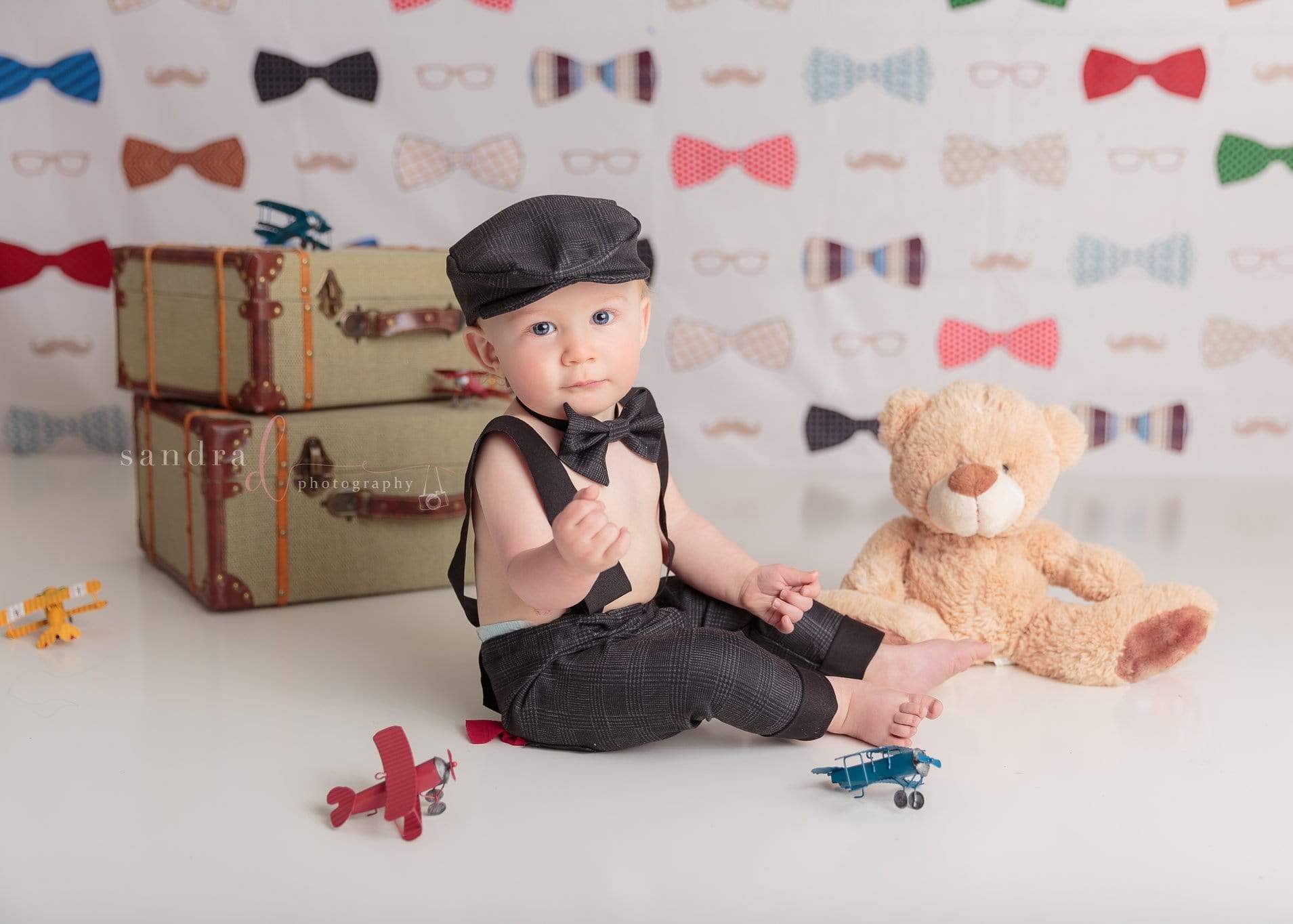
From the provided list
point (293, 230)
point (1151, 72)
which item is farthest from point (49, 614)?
point (1151, 72)

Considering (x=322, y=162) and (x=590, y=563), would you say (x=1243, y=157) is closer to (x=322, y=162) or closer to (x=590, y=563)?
(x=322, y=162)

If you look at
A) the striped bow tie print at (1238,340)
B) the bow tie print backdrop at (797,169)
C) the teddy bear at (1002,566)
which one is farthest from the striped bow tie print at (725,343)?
the teddy bear at (1002,566)

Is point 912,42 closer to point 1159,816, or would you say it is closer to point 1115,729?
point 1115,729

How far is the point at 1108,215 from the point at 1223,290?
0.80ft

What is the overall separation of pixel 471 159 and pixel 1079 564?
1.36 metres

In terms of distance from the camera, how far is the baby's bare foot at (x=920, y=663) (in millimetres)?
1198

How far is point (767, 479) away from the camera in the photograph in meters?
2.26

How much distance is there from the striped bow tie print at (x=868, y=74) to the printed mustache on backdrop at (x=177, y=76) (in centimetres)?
107

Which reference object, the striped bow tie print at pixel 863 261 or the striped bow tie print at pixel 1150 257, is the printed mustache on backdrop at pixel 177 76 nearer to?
the striped bow tie print at pixel 863 261

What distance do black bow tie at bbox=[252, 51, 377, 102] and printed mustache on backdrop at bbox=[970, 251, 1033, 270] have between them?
3.65 feet

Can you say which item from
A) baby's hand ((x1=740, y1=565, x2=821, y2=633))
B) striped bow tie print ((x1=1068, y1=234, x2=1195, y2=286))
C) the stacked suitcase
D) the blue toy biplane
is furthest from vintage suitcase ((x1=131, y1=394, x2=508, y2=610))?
striped bow tie print ((x1=1068, y1=234, x2=1195, y2=286))

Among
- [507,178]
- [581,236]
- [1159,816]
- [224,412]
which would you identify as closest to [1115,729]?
[1159,816]

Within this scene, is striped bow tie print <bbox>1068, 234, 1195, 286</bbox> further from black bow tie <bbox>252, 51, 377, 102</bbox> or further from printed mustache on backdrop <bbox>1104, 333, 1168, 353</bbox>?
black bow tie <bbox>252, 51, 377, 102</bbox>

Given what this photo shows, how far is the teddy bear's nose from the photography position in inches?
49.8
